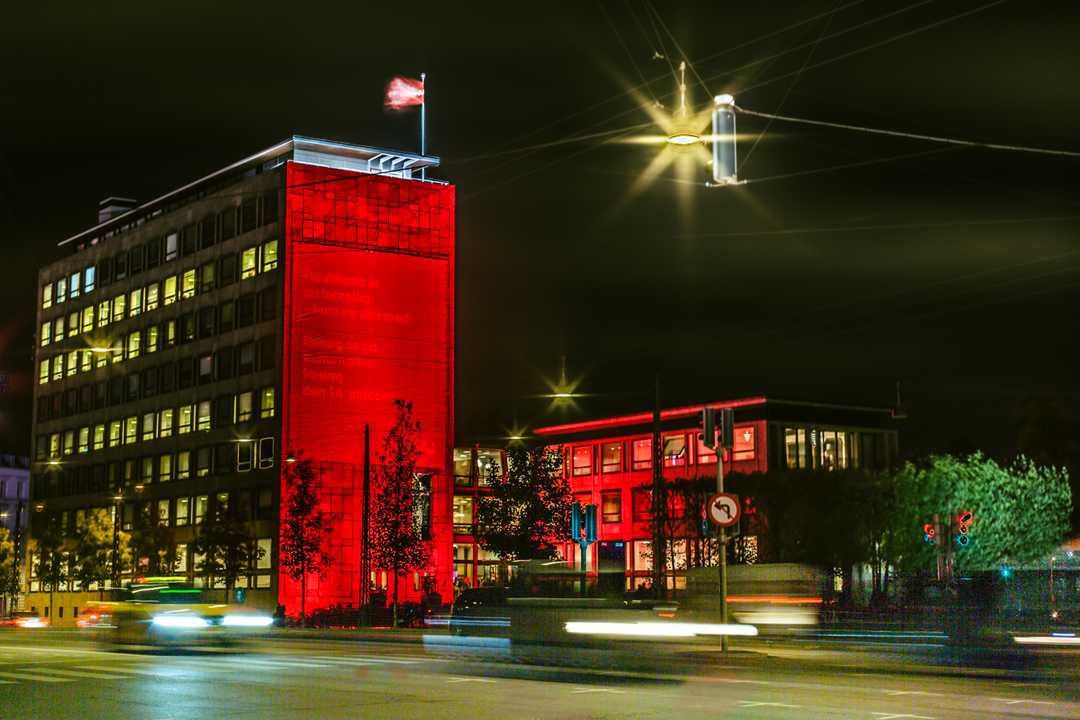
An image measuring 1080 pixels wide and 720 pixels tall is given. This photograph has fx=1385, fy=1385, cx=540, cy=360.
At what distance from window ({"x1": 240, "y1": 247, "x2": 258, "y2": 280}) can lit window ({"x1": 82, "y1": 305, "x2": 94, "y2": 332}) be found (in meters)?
22.3

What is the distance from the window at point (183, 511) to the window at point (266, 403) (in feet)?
34.3

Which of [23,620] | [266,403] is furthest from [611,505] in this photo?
[23,620]

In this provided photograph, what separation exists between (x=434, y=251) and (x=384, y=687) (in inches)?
2580

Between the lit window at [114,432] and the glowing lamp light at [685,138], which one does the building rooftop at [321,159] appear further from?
the glowing lamp light at [685,138]

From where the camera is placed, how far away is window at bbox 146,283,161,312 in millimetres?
93938

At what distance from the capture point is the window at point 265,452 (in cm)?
8056

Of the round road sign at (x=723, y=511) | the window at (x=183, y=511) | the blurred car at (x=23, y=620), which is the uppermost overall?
the window at (x=183, y=511)

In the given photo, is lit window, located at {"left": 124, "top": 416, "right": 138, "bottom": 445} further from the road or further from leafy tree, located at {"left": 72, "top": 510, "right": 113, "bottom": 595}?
the road

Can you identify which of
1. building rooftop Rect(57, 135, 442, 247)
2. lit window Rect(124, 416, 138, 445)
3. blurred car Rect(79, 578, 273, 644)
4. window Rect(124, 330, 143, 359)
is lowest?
blurred car Rect(79, 578, 273, 644)

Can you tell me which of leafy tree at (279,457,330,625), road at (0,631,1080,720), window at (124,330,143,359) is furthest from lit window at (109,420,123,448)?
road at (0,631,1080,720)

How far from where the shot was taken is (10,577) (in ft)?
350

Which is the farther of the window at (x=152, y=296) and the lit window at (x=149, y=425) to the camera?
the window at (x=152, y=296)

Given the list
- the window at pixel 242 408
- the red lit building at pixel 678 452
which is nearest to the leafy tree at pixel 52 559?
the window at pixel 242 408

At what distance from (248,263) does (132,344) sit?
16.6 metres
